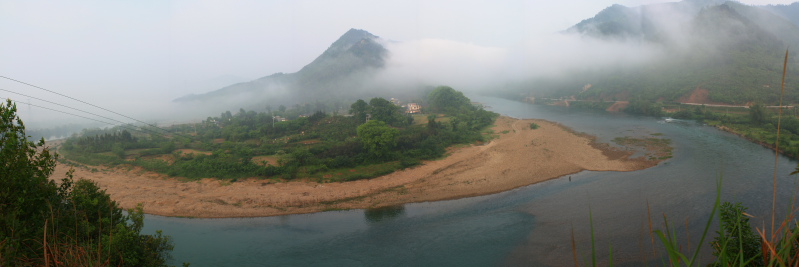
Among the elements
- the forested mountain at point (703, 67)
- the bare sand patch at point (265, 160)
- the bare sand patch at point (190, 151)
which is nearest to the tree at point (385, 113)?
the bare sand patch at point (265, 160)

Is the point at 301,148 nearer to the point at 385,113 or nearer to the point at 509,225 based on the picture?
the point at 385,113

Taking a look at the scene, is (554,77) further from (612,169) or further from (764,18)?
(612,169)

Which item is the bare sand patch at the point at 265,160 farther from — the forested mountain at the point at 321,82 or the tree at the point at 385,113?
the forested mountain at the point at 321,82

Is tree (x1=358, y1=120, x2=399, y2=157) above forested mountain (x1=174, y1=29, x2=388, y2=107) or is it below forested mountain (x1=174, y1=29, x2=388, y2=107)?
below

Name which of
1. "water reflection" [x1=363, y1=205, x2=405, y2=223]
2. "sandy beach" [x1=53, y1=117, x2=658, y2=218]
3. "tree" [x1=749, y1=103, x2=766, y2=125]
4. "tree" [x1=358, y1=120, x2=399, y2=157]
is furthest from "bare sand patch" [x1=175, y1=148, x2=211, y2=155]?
"tree" [x1=749, y1=103, x2=766, y2=125]

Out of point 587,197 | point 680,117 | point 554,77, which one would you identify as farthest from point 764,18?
point 587,197

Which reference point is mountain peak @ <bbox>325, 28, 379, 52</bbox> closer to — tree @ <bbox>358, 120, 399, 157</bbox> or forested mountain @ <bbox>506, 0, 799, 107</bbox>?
forested mountain @ <bbox>506, 0, 799, 107</bbox>

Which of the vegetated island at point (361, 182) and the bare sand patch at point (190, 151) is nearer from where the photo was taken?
the vegetated island at point (361, 182)

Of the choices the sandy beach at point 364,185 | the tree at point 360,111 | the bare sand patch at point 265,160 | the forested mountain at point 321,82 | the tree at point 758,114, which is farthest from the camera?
the forested mountain at point 321,82
